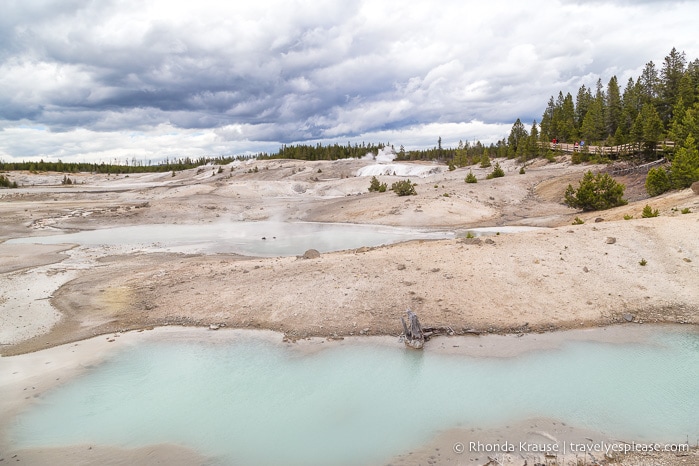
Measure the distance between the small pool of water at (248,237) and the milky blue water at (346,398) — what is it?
39.5 ft

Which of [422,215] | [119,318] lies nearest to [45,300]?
[119,318]

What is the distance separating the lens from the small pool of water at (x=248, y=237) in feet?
82.0

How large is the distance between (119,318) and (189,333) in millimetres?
2929

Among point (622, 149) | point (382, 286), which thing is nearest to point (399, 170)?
point (622, 149)

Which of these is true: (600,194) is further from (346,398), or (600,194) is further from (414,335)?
(346,398)

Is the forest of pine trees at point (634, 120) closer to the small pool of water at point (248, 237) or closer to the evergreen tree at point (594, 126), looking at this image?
the evergreen tree at point (594, 126)

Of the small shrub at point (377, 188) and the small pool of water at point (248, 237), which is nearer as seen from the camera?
the small pool of water at point (248, 237)

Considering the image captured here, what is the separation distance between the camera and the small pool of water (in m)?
25.0

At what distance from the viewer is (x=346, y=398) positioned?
9.45 meters

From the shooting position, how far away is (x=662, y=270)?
14.9 m

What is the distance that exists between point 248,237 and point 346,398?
69.6 ft

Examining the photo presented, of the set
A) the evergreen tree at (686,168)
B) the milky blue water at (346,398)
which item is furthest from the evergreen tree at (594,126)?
the milky blue water at (346,398)

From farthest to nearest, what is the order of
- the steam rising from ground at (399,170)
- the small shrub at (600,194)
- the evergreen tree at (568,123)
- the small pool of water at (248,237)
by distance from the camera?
the evergreen tree at (568,123) < the steam rising from ground at (399,170) < the small shrub at (600,194) < the small pool of water at (248,237)

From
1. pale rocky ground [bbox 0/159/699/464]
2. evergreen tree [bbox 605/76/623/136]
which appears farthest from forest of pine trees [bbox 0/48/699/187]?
pale rocky ground [bbox 0/159/699/464]
